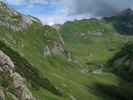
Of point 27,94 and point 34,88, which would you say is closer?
point 27,94

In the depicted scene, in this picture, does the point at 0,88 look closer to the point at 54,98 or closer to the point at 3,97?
the point at 3,97

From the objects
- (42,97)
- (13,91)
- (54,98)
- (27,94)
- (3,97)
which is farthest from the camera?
(54,98)

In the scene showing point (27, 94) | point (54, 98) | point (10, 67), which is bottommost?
point (54, 98)

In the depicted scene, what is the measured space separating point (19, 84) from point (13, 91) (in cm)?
483

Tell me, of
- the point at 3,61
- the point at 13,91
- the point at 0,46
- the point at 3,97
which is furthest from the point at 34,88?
the point at 3,97

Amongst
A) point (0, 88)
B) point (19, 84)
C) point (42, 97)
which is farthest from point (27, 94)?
point (42, 97)

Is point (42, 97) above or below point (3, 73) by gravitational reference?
below

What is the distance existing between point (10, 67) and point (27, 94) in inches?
307

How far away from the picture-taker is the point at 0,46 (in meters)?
168

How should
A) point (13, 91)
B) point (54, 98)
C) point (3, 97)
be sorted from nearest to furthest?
point (3, 97)
point (13, 91)
point (54, 98)

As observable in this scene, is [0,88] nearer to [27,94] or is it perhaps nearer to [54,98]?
[27,94]

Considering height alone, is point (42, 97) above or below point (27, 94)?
below

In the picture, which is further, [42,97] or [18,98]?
[42,97]

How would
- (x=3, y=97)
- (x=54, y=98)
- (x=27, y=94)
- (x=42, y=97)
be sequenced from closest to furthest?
1. (x=3, y=97)
2. (x=27, y=94)
3. (x=42, y=97)
4. (x=54, y=98)
